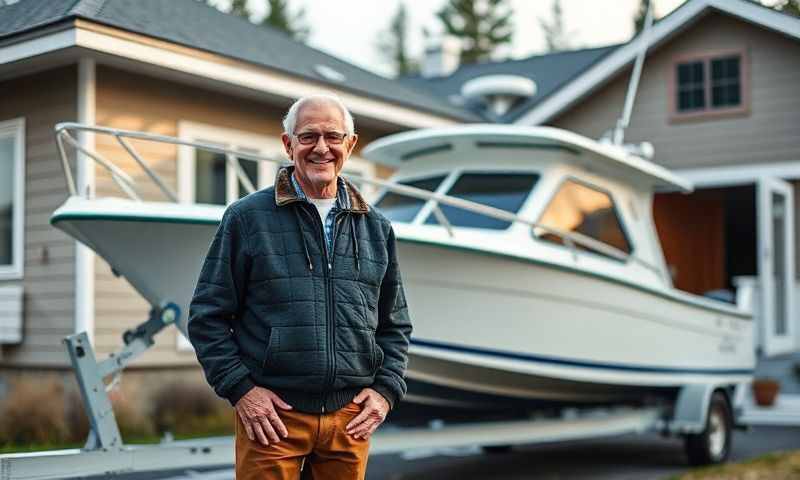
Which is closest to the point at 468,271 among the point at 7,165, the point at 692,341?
the point at 692,341

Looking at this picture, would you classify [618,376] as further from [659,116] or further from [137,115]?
[659,116]

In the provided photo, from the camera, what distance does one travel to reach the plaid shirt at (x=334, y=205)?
9.93ft

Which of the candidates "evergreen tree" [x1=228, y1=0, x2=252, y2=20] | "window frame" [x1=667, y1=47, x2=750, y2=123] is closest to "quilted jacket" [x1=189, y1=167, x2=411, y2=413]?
"window frame" [x1=667, y1=47, x2=750, y2=123]

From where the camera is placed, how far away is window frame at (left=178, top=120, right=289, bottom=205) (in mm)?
9883

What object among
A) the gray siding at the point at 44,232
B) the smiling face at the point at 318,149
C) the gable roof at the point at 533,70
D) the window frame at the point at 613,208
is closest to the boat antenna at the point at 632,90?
the window frame at the point at 613,208

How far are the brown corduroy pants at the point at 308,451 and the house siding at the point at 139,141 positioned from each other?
245 inches

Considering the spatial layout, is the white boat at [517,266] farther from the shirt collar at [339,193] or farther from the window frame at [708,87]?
the window frame at [708,87]

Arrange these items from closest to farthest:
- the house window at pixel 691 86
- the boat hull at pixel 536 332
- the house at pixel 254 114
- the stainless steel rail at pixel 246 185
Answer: the stainless steel rail at pixel 246 185 < the boat hull at pixel 536 332 < the house at pixel 254 114 < the house window at pixel 691 86

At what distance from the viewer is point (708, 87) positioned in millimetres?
13672

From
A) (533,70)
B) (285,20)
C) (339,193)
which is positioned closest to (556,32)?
(285,20)

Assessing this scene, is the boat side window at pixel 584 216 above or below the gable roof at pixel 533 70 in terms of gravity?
below

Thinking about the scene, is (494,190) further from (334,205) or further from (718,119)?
(718,119)

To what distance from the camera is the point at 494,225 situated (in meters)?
6.92

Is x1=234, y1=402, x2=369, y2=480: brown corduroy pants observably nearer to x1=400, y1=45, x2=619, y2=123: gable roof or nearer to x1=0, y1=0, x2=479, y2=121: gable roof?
x1=0, y1=0, x2=479, y2=121: gable roof
